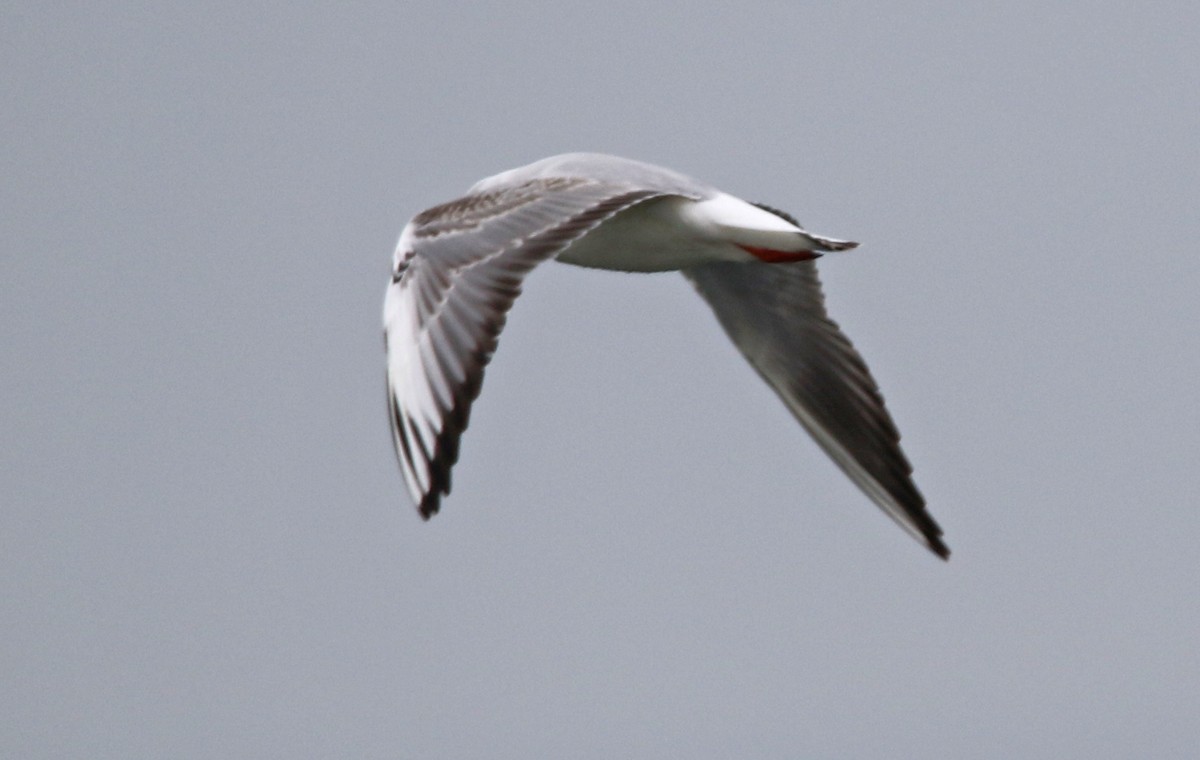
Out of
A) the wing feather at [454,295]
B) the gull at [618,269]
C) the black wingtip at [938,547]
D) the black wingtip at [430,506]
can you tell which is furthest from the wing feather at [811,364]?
the black wingtip at [430,506]

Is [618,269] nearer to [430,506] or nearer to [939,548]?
[939,548]

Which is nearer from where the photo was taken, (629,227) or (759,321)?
(629,227)

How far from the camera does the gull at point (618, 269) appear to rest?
7.76 m

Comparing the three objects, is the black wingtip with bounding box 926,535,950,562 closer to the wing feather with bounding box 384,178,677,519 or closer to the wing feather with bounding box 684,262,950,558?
the wing feather with bounding box 684,262,950,558

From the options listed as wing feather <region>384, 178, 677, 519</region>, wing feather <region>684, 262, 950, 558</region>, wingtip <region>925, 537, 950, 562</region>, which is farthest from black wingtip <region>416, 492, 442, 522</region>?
wing feather <region>684, 262, 950, 558</region>

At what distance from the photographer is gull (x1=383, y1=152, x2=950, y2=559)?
305 inches

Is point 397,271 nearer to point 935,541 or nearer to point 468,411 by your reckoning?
point 468,411

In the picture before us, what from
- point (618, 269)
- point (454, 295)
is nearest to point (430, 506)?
point (454, 295)

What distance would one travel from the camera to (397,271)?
838cm

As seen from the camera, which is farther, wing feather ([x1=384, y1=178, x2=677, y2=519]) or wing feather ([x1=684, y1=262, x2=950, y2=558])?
wing feather ([x1=684, y1=262, x2=950, y2=558])

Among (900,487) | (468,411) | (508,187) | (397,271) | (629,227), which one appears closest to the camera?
(468,411)

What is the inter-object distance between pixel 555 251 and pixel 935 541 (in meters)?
3.08

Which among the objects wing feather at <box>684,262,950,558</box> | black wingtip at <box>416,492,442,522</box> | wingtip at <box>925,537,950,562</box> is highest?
wing feather at <box>684,262,950,558</box>

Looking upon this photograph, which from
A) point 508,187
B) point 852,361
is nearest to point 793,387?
point 852,361
